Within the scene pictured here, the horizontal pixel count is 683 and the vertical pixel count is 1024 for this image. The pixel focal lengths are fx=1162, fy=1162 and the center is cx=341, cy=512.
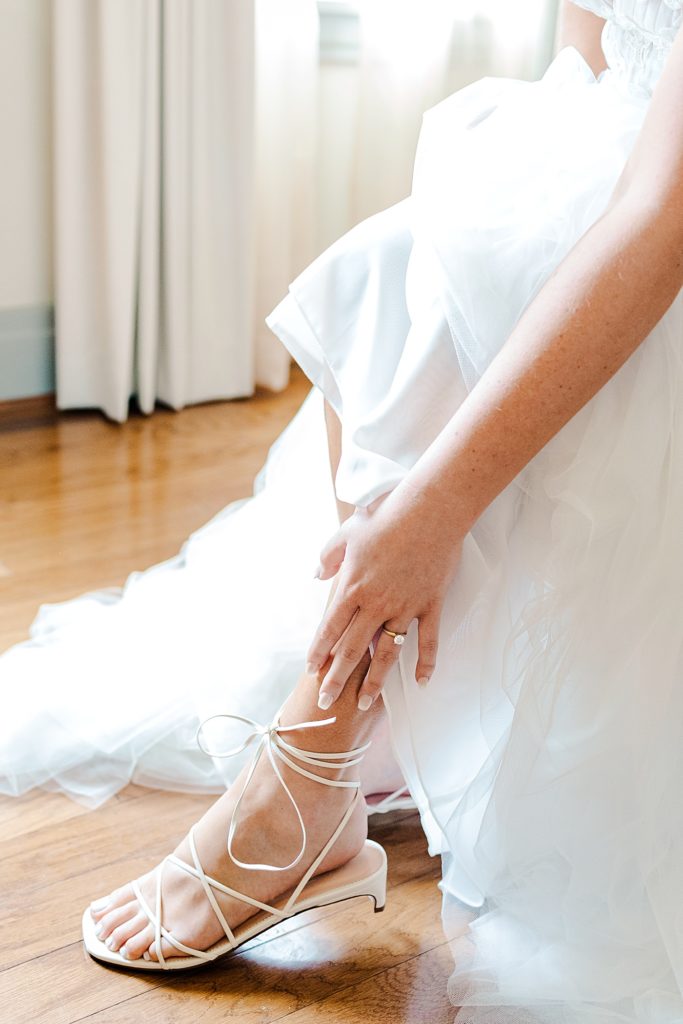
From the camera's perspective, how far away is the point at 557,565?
854 mm

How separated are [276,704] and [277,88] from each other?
64.2 inches

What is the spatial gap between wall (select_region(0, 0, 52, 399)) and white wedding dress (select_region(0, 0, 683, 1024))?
4.43ft

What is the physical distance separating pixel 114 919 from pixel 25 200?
1.57m

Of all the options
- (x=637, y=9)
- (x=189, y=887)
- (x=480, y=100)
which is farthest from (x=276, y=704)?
(x=637, y=9)

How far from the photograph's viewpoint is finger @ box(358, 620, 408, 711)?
858mm

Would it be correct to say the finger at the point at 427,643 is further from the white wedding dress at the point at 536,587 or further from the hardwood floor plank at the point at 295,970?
the hardwood floor plank at the point at 295,970

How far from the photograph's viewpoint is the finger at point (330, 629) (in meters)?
0.85

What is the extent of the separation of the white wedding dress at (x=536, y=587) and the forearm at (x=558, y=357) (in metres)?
0.03

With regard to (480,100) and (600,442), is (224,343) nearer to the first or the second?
(480,100)

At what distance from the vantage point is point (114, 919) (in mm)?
964

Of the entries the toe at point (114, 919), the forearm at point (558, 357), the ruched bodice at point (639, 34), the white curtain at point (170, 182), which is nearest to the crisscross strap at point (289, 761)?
the toe at point (114, 919)

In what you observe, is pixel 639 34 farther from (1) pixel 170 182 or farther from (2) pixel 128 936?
(1) pixel 170 182

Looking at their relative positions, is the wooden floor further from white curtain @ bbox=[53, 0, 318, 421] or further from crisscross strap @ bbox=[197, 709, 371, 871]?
white curtain @ bbox=[53, 0, 318, 421]

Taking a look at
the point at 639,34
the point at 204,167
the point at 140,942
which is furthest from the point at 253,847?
the point at 204,167
